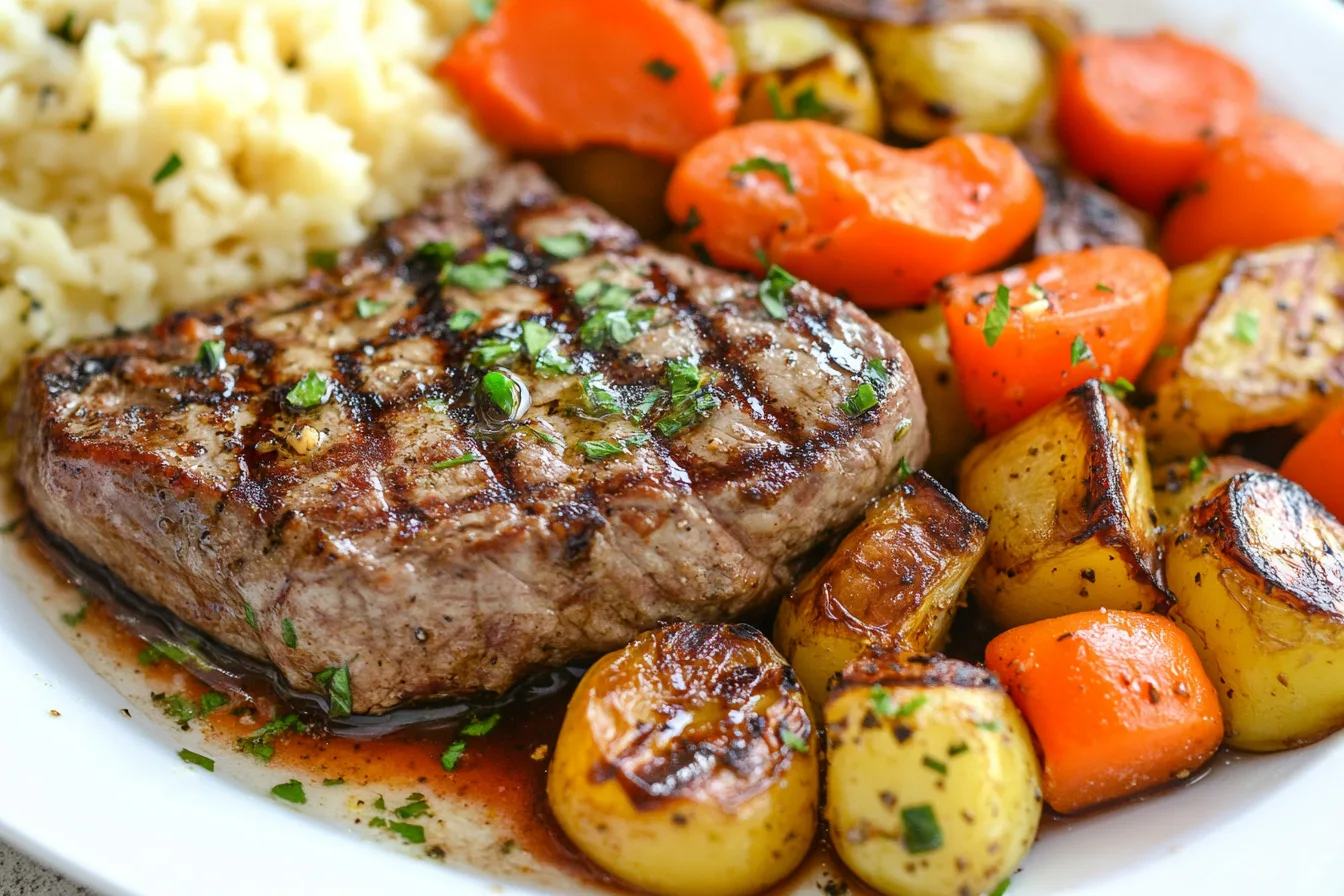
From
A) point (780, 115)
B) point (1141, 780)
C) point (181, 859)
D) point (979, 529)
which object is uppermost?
point (780, 115)

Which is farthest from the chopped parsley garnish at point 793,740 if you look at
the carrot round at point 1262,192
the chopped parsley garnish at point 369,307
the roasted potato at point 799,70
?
the carrot round at point 1262,192

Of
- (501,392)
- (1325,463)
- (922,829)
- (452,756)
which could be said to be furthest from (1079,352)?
(452,756)

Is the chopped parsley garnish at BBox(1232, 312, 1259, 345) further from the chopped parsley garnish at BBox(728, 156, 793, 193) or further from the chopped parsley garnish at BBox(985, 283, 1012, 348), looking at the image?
the chopped parsley garnish at BBox(728, 156, 793, 193)

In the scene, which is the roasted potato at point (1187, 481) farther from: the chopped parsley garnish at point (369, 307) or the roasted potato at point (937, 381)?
the chopped parsley garnish at point (369, 307)

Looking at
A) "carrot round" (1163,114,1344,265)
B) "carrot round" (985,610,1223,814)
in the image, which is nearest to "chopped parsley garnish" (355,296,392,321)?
"carrot round" (985,610,1223,814)

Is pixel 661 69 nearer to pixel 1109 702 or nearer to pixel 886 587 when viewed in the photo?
pixel 886 587

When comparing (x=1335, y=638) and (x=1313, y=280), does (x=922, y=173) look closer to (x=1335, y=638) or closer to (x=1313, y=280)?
(x=1313, y=280)

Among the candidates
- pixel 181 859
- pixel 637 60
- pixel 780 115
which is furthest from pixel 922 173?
pixel 181 859
